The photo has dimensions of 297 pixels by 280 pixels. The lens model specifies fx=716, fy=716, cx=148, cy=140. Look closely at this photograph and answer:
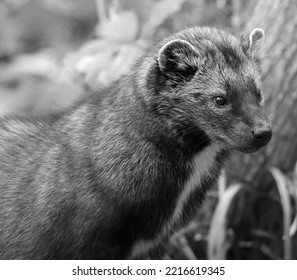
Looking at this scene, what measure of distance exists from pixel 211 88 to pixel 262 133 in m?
0.40

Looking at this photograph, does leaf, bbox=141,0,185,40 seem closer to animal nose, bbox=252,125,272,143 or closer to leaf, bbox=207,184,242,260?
leaf, bbox=207,184,242,260

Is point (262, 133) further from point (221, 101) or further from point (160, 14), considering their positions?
point (160, 14)

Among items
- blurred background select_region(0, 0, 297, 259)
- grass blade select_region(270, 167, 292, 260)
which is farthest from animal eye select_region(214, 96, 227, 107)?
grass blade select_region(270, 167, 292, 260)

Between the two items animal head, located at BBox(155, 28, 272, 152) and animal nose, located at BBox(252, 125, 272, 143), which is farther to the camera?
animal head, located at BBox(155, 28, 272, 152)

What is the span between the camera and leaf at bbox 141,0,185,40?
5754 mm

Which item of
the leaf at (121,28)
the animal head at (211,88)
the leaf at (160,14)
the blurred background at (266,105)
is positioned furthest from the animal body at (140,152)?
the leaf at (160,14)

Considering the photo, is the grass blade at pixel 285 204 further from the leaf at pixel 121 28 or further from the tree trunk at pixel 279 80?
the leaf at pixel 121 28

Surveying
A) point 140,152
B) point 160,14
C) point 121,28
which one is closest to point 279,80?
point 160,14

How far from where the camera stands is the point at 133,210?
4.04 metres

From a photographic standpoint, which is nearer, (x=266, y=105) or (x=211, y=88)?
(x=211, y=88)

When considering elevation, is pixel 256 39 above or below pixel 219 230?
above

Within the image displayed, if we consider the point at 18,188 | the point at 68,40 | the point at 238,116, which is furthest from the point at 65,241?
the point at 68,40

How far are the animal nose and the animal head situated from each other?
0.12 feet

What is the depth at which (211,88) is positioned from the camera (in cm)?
401
